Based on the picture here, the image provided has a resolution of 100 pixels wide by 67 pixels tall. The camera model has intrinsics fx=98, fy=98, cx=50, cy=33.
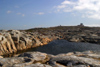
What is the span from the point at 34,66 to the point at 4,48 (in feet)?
121

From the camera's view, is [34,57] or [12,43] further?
[12,43]

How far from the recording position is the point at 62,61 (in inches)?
754

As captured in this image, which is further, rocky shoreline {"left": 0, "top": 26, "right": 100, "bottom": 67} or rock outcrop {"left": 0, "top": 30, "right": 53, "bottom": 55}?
rock outcrop {"left": 0, "top": 30, "right": 53, "bottom": 55}

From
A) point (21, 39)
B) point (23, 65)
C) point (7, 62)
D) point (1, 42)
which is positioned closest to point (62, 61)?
point (23, 65)

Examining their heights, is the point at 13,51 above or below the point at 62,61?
below

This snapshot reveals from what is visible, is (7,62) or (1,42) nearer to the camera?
(7,62)

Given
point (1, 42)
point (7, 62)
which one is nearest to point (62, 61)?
point (7, 62)

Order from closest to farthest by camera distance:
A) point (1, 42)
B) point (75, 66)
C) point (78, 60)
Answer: point (75, 66) → point (78, 60) → point (1, 42)

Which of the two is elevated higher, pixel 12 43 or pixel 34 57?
pixel 34 57

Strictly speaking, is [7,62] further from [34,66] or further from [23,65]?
[34,66]

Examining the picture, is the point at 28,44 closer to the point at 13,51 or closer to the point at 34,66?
the point at 13,51

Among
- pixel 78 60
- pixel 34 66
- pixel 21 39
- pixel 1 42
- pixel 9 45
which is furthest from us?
pixel 21 39

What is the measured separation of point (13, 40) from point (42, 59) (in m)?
39.3

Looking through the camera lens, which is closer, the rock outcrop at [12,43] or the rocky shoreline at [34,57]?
the rocky shoreline at [34,57]
